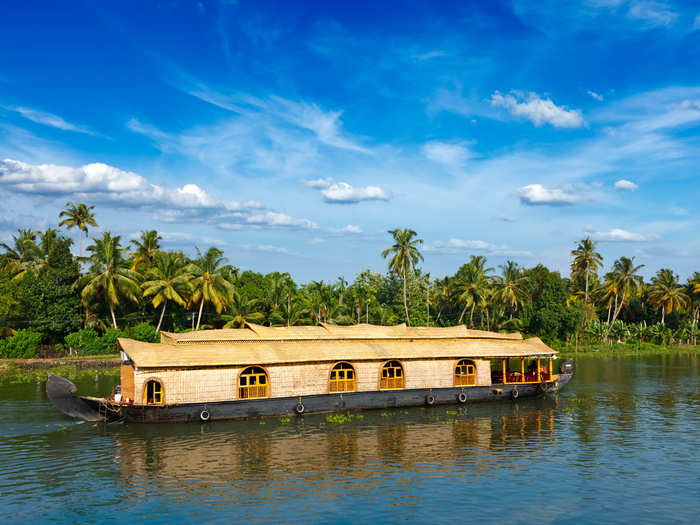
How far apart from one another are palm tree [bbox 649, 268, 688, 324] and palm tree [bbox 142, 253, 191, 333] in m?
58.2

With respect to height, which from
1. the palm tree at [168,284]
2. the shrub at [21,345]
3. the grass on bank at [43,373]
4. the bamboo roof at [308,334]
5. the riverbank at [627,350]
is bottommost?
the riverbank at [627,350]

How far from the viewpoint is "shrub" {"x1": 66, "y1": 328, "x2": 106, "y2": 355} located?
4862 centimetres

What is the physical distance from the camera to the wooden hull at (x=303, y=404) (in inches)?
928

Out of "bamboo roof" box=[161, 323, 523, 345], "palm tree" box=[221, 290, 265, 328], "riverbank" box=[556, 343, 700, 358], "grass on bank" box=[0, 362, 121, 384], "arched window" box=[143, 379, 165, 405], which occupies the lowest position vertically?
"riverbank" box=[556, 343, 700, 358]

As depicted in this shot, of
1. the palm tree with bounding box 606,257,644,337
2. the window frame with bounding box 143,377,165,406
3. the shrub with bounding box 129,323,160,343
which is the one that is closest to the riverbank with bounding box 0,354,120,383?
the shrub with bounding box 129,323,160,343

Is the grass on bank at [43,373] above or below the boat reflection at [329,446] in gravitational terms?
above

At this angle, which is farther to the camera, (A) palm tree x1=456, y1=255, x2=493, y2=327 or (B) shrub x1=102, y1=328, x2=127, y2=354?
(A) palm tree x1=456, y1=255, x2=493, y2=327

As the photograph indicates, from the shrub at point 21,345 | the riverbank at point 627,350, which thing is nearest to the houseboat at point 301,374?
the shrub at point 21,345

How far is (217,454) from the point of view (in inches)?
791

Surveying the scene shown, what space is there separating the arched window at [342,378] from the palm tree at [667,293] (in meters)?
60.0

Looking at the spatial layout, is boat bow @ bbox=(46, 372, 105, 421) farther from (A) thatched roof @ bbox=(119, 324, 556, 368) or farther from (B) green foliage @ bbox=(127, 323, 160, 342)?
(B) green foliage @ bbox=(127, 323, 160, 342)

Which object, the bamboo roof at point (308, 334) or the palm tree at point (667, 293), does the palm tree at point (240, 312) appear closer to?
the bamboo roof at point (308, 334)

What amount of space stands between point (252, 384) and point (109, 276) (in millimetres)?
29696

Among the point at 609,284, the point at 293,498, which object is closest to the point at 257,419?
the point at 293,498
